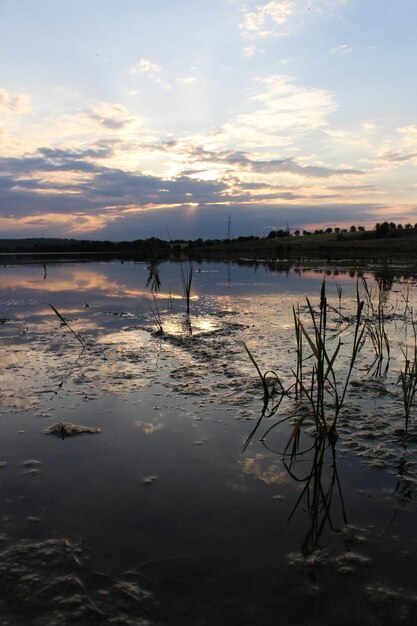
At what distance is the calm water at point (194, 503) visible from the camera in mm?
2918

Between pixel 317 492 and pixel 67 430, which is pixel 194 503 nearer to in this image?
pixel 317 492

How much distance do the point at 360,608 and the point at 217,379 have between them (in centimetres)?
504

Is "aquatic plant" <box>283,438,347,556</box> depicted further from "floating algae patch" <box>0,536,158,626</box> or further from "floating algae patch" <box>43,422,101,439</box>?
"floating algae patch" <box>43,422,101,439</box>

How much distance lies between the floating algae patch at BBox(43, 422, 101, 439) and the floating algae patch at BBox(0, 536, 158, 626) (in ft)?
6.68

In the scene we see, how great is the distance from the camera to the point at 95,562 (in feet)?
10.6

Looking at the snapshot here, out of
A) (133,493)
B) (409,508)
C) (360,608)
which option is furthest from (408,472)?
(133,493)

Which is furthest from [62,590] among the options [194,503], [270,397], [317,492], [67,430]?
[270,397]

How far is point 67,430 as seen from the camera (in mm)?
5504

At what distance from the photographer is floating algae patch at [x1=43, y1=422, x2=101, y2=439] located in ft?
17.9

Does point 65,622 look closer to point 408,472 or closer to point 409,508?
point 409,508

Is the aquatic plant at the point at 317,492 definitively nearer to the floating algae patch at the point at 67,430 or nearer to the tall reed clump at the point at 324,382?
the tall reed clump at the point at 324,382

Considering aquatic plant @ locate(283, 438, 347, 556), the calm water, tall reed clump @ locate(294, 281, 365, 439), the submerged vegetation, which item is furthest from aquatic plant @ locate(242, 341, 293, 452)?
aquatic plant @ locate(283, 438, 347, 556)

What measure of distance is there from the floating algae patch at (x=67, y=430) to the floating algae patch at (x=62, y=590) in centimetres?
204

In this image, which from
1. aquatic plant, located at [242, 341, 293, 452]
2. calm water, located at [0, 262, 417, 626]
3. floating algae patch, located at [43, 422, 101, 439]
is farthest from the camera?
aquatic plant, located at [242, 341, 293, 452]
